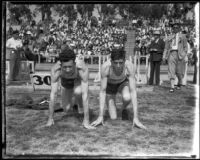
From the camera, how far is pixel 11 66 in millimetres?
9953

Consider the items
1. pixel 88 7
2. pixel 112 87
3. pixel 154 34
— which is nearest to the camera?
pixel 88 7

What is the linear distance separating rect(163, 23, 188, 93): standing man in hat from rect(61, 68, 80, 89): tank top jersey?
4.36 meters

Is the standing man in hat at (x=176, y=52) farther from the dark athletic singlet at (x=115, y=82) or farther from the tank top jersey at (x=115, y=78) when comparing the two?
the tank top jersey at (x=115, y=78)

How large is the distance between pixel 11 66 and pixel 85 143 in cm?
692

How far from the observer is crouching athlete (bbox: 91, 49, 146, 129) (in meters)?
4.45

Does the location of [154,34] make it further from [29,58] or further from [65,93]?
[65,93]

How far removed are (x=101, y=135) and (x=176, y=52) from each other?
18.0 feet

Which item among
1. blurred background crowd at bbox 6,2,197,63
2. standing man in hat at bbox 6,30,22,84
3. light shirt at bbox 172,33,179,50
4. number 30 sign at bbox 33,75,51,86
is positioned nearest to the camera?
blurred background crowd at bbox 6,2,197,63

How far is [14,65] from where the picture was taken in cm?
998

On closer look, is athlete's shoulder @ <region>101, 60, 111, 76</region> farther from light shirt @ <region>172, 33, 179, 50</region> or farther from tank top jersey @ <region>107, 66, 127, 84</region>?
light shirt @ <region>172, 33, 179, 50</region>

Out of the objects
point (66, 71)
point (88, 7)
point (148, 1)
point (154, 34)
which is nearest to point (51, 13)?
point (88, 7)

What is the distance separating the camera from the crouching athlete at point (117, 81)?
445 cm

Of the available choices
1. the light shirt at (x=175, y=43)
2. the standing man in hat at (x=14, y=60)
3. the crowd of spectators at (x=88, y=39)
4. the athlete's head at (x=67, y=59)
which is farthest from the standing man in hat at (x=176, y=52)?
the athlete's head at (x=67, y=59)

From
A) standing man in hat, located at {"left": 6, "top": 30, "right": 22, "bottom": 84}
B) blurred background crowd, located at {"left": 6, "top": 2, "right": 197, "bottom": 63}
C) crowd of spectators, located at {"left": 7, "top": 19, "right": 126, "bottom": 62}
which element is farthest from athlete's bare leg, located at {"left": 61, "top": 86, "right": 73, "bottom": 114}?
crowd of spectators, located at {"left": 7, "top": 19, "right": 126, "bottom": 62}
